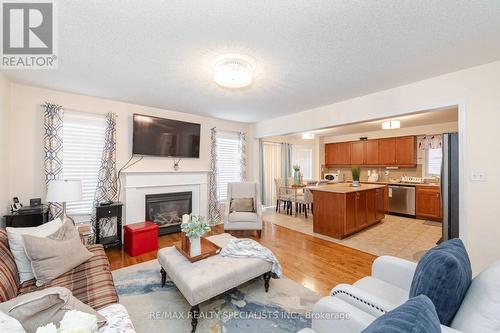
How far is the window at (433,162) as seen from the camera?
5621 mm

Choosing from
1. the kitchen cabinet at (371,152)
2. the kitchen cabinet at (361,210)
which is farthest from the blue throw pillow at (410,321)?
the kitchen cabinet at (371,152)

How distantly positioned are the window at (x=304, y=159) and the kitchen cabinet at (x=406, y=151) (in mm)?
2788

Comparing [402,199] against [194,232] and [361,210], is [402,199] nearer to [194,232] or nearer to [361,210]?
[361,210]

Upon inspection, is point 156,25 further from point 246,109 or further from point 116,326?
point 246,109

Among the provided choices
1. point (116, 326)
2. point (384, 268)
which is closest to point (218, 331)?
point (116, 326)

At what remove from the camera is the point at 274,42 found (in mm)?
1919

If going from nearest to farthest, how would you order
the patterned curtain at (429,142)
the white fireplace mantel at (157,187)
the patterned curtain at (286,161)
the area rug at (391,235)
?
the area rug at (391,235) → the white fireplace mantel at (157,187) → the patterned curtain at (429,142) → the patterned curtain at (286,161)

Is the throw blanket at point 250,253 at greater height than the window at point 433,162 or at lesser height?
lesser

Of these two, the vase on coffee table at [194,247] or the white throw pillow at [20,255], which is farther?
the vase on coffee table at [194,247]

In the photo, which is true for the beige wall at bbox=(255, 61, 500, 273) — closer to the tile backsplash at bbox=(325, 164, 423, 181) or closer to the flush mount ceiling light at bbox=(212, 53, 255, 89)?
the flush mount ceiling light at bbox=(212, 53, 255, 89)

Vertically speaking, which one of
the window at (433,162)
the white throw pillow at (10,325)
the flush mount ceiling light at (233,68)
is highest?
the flush mount ceiling light at (233,68)

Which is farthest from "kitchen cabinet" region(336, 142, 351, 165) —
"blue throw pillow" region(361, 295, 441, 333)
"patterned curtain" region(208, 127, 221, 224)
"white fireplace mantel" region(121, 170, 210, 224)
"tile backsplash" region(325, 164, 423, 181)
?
"blue throw pillow" region(361, 295, 441, 333)

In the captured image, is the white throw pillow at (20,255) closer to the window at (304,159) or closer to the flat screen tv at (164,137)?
the flat screen tv at (164,137)

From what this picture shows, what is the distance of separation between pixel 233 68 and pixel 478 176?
2991mm
